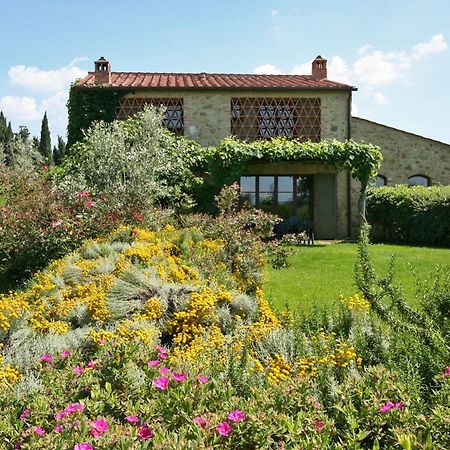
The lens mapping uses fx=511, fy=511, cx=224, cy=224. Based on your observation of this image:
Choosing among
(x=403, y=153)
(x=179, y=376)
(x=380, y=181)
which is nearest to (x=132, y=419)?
(x=179, y=376)

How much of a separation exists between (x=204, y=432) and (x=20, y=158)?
22.1 meters

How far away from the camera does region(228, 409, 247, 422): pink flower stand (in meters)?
2.35

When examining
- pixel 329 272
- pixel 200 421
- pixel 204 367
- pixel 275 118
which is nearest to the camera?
pixel 200 421

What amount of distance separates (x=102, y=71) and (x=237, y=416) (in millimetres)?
16908

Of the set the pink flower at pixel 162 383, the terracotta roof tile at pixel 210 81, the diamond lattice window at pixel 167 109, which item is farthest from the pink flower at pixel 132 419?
the terracotta roof tile at pixel 210 81

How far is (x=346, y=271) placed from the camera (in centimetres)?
977

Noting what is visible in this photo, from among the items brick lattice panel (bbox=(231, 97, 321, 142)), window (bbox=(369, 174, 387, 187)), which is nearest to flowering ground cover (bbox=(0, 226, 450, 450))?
brick lattice panel (bbox=(231, 97, 321, 142))

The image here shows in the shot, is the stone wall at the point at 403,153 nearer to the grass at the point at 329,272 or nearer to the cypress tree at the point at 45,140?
the grass at the point at 329,272

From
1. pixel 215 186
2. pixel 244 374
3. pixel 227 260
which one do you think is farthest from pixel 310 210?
pixel 244 374

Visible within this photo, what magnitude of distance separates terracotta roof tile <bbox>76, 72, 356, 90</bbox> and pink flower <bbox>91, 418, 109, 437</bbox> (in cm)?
1556

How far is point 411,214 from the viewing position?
15.6 m

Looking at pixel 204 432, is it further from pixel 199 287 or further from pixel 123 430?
pixel 199 287

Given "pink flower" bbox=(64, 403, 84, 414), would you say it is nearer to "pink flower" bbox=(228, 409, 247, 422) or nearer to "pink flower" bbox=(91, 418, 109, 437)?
"pink flower" bbox=(91, 418, 109, 437)

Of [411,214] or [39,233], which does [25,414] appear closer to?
[39,233]
